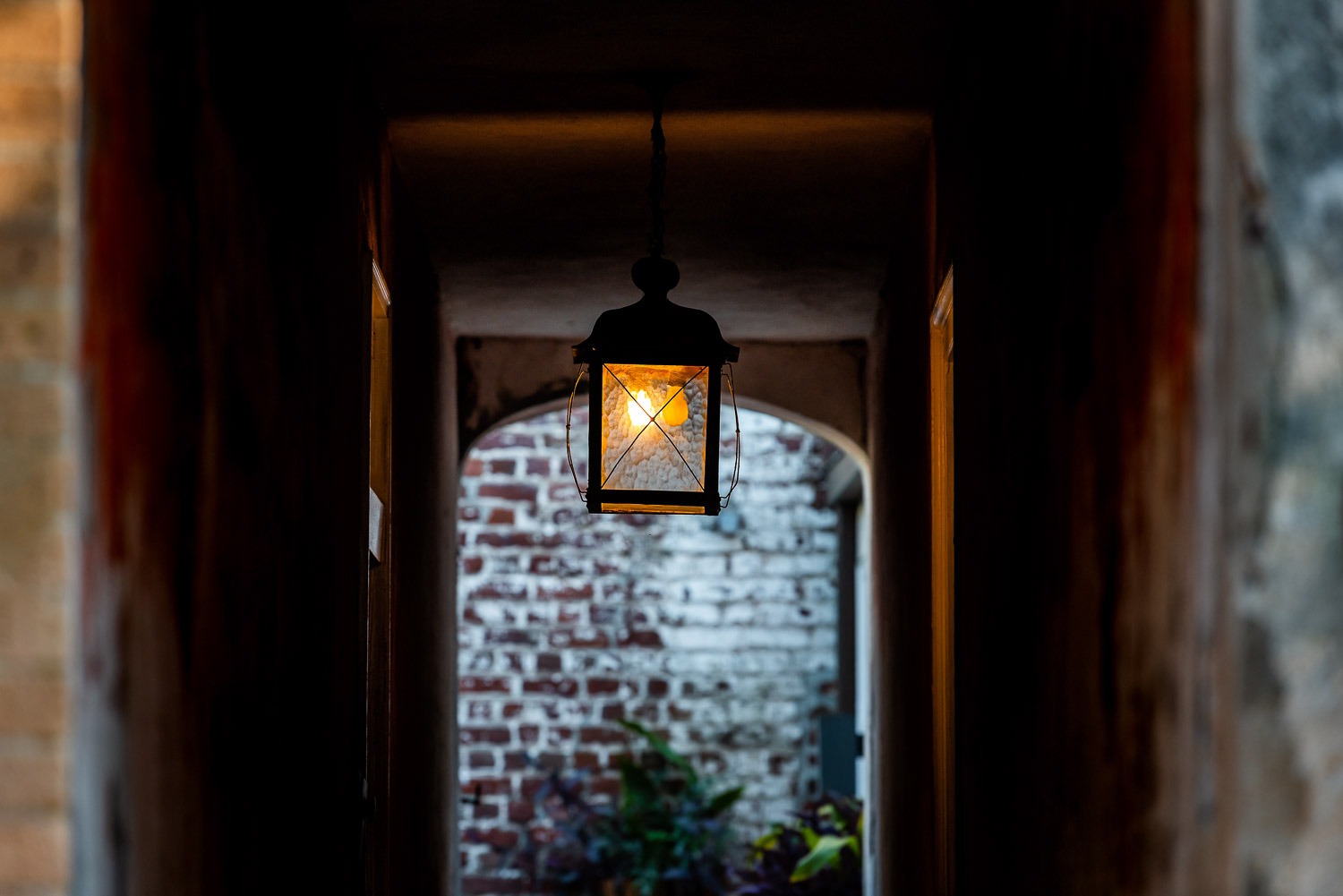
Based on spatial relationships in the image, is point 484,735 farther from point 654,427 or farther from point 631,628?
point 654,427

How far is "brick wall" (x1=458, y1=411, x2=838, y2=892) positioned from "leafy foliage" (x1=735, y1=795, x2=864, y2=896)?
652 millimetres

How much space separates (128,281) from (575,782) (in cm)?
539

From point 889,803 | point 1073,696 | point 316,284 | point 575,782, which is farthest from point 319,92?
point 575,782

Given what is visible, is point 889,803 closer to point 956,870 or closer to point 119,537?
point 956,870

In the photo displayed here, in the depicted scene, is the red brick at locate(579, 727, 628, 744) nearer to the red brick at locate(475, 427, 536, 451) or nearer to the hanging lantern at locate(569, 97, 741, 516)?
the red brick at locate(475, 427, 536, 451)

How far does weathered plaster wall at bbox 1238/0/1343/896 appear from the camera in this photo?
110 cm

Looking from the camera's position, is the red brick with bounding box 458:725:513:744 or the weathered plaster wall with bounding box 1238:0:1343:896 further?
the red brick with bounding box 458:725:513:744

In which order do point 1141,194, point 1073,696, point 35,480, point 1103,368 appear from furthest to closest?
point 1073,696
point 1103,368
point 1141,194
point 35,480

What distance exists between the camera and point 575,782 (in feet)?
21.5

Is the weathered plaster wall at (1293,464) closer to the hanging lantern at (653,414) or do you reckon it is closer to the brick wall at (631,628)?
the hanging lantern at (653,414)

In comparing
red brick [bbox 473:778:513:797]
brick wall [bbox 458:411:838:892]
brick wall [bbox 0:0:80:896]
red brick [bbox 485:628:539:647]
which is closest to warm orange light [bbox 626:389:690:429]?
brick wall [bbox 0:0:80:896]

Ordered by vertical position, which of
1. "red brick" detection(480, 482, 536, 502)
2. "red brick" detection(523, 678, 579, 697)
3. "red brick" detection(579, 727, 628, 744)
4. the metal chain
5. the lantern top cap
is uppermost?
the metal chain

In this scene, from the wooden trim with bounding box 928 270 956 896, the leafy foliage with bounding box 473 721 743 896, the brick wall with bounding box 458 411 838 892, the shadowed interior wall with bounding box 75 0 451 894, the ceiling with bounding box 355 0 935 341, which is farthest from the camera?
the brick wall with bounding box 458 411 838 892

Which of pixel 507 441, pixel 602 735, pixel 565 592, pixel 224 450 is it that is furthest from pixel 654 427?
pixel 602 735
